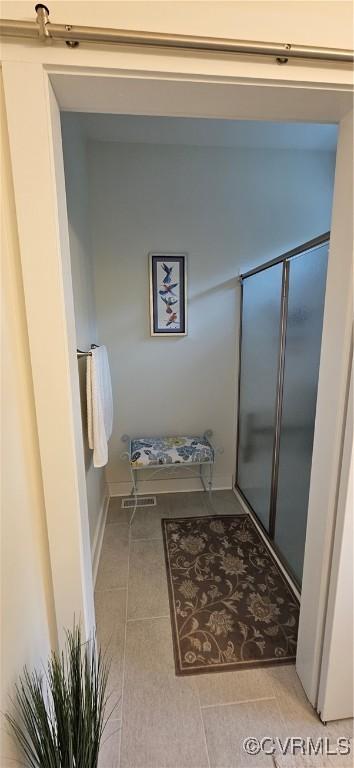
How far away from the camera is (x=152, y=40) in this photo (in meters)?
0.76

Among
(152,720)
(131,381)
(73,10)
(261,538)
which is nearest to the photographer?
(73,10)

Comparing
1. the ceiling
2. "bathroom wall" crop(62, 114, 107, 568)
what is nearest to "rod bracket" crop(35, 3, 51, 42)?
"bathroom wall" crop(62, 114, 107, 568)

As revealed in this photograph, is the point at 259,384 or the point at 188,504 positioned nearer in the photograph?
the point at 259,384

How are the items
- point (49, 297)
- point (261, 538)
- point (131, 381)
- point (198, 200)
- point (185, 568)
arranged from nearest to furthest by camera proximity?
point (49, 297) → point (185, 568) → point (261, 538) → point (198, 200) → point (131, 381)

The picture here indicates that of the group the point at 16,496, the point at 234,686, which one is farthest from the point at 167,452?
the point at 16,496

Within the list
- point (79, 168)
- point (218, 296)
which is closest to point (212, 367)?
point (218, 296)

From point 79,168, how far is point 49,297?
1575 millimetres

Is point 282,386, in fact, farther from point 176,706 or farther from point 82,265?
point 176,706

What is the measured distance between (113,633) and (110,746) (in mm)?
429

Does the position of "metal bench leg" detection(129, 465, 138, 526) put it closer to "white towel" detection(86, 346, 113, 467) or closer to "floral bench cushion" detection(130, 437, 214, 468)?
"floral bench cushion" detection(130, 437, 214, 468)

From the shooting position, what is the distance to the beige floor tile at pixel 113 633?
129 cm

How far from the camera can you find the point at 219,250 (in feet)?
8.12

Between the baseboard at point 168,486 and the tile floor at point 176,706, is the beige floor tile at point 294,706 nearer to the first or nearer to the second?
the tile floor at point 176,706

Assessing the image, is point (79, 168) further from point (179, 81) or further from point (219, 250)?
point (179, 81)
